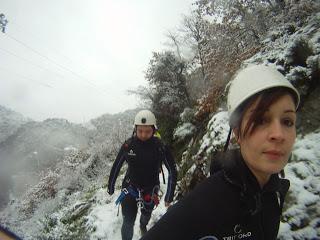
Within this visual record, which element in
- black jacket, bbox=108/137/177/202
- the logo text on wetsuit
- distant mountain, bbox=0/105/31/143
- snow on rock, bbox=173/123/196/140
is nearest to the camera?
the logo text on wetsuit

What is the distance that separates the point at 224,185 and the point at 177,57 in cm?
1785

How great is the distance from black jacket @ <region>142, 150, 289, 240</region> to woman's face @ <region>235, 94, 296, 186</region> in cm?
7

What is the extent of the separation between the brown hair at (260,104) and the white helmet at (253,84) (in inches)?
1.1

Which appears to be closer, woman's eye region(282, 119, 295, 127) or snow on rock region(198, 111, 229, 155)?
woman's eye region(282, 119, 295, 127)

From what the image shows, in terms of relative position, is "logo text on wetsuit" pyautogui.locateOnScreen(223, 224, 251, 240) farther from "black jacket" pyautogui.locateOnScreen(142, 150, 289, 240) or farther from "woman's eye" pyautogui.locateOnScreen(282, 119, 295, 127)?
"woman's eye" pyautogui.locateOnScreen(282, 119, 295, 127)

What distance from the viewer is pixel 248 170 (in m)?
1.36

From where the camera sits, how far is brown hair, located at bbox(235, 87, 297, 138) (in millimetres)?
1348

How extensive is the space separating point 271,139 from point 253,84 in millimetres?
294

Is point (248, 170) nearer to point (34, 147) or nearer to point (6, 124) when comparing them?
point (34, 147)

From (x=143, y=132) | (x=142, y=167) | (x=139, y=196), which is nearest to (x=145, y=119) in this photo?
(x=143, y=132)

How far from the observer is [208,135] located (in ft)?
21.4

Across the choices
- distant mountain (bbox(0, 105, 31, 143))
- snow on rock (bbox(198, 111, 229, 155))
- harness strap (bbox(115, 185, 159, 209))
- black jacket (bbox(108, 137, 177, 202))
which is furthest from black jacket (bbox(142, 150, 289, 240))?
distant mountain (bbox(0, 105, 31, 143))

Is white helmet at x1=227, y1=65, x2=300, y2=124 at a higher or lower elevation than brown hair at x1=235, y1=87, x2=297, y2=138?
higher

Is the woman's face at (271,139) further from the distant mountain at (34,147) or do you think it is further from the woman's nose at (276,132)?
the distant mountain at (34,147)
